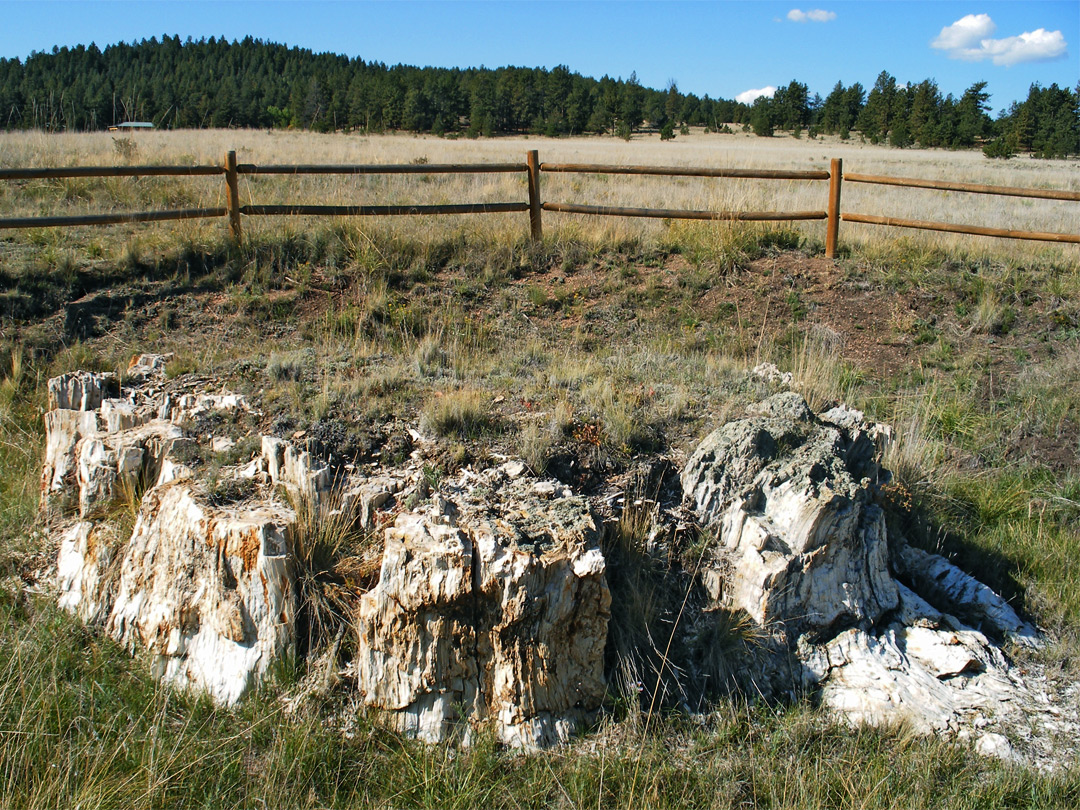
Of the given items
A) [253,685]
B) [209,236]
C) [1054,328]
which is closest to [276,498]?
[253,685]

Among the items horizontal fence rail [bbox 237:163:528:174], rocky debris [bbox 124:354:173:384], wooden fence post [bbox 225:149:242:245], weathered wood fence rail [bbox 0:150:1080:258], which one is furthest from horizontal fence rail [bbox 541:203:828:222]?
rocky debris [bbox 124:354:173:384]

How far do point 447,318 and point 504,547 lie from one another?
5.23 metres

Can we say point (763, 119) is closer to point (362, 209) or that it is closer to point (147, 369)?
point (362, 209)

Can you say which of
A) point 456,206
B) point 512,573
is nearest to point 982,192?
point 456,206

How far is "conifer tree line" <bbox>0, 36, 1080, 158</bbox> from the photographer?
44.5 m

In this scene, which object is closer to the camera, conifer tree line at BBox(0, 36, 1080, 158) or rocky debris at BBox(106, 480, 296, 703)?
rocky debris at BBox(106, 480, 296, 703)

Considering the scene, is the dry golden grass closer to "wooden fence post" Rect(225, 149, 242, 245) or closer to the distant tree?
"wooden fence post" Rect(225, 149, 242, 245)

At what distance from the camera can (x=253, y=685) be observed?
358cm

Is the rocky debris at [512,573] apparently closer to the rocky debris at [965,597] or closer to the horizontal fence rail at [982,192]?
the rocky debris at [965,597]

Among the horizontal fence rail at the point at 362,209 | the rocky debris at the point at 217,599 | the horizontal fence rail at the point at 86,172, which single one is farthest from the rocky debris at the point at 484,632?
the horizontal fence rail at the point at 362,209

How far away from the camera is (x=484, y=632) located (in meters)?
3.55

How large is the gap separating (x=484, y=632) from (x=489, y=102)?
67.5 m

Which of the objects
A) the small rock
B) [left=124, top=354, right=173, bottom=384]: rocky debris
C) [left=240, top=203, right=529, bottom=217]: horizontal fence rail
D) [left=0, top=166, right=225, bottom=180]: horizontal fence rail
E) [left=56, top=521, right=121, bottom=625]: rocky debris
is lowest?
the small rock

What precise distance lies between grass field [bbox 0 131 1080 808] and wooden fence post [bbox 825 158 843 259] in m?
0.30
